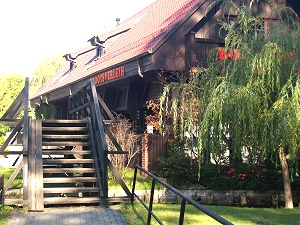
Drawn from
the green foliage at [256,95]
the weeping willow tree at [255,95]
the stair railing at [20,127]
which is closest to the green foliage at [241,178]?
the weeping willow tree at [255,95]

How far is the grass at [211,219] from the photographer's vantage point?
311 inches

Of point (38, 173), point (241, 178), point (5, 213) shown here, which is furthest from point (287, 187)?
point (5, 213)

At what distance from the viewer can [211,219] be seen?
28.2 feet

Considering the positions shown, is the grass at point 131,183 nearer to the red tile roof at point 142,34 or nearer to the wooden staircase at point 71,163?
the wooden staircase at point 71,163

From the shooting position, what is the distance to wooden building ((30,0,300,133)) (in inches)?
558

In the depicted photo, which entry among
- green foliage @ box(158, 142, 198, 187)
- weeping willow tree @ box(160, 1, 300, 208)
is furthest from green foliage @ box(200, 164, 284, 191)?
weeping willow tree @ box(160, 1, 300, 208)

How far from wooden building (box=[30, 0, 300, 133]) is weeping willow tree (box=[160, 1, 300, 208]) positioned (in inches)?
64.3

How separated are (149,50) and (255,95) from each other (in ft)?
16.7

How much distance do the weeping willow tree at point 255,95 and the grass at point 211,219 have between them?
3.45 ft

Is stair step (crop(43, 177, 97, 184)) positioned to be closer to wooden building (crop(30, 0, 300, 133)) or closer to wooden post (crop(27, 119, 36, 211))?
wooden post (crop(27, 119, 36, 211))

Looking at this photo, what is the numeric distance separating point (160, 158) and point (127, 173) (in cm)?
112

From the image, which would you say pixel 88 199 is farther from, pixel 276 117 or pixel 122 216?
pixel 276 117

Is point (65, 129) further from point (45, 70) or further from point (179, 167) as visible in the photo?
point (45, 70)

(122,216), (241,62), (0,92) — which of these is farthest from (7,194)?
(0,92)
